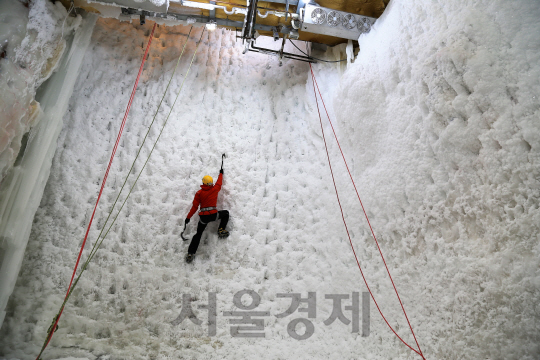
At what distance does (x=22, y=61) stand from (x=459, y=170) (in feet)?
12.8

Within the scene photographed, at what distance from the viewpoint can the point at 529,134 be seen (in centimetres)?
228

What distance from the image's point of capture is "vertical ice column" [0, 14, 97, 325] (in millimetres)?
3359

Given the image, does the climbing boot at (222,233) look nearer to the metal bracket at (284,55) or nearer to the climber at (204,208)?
the climber at (204,208)

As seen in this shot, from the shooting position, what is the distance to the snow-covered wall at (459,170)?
2305 mm

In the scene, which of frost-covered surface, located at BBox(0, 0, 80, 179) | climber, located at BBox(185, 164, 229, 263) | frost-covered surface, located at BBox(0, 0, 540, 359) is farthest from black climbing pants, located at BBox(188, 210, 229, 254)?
frost-covered surface, located at BBox(0, 0, 80, 179)

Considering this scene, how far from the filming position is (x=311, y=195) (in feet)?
13.9

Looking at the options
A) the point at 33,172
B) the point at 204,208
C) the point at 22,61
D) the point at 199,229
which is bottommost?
the point at 199,229

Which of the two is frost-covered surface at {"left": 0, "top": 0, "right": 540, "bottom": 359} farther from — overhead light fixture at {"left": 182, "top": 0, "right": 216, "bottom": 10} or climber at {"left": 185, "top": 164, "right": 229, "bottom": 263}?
overhead light fixture at {"left": 182, "top": 0, "right": 216, "bottom": 10}

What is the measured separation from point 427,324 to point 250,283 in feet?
5.82

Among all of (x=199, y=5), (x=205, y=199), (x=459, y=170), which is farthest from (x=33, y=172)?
(x=459, y=170)

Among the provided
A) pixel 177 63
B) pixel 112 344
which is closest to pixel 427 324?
pixel 112 344

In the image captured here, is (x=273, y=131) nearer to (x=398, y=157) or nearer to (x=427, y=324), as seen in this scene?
(x=398, y=157)

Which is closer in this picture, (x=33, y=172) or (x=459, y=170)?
(x=459, y=170)

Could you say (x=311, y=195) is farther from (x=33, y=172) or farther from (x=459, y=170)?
(x=33, y=172)
